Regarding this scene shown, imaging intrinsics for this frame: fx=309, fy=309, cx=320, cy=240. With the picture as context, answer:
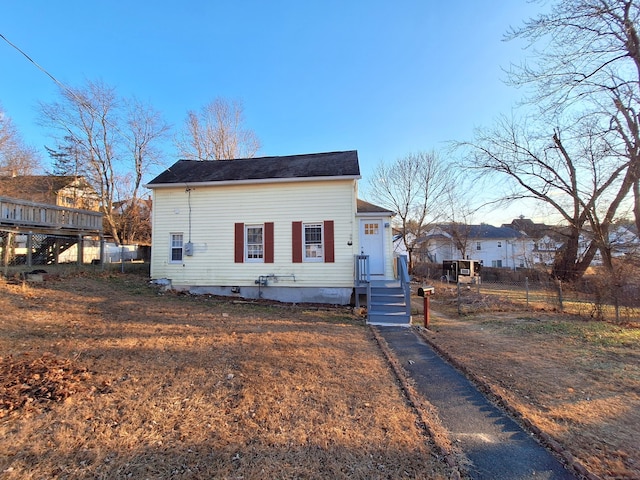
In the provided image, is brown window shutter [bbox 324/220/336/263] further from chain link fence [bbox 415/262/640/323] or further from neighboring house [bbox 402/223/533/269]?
neighboring house [bbox 402/223/533/269]

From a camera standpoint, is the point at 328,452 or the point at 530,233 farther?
the point at 530,233

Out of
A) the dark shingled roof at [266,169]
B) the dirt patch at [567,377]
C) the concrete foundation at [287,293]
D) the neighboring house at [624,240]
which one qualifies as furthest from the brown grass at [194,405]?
the neighboring house at [624,240]

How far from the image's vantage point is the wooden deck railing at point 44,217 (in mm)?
10406

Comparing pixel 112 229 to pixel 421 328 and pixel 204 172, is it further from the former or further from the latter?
pixel 421 328

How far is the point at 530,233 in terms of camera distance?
35.9m

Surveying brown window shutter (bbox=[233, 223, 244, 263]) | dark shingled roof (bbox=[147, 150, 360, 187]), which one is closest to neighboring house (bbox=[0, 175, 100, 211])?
dark shingled roof (bbox=[147, 150, 360, 187])

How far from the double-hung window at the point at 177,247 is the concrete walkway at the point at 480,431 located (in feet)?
31.0

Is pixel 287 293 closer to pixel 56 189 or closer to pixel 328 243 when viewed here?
pixel 328 243

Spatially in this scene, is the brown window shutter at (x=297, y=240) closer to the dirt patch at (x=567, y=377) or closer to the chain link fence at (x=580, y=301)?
the dirt patch at (x=567, y=377)

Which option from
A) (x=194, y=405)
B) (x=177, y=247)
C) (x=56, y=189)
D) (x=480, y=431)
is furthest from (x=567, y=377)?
(x=56, y=189)

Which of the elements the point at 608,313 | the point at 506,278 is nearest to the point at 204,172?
the point at 608,313

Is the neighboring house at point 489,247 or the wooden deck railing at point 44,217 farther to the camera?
the neighboring house at point 489,247

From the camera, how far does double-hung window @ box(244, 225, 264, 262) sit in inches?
448

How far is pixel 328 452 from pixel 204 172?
11.7 metres
